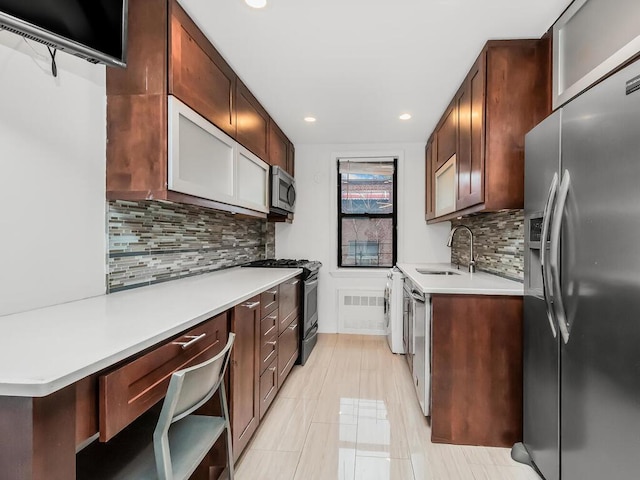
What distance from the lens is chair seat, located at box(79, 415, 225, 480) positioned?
1032 millimetres

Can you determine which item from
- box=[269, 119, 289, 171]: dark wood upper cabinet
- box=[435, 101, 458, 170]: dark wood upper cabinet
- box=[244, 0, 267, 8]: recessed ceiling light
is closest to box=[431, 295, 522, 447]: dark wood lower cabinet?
box=[435, 101, 458, 170]: dark wood upper cabinet

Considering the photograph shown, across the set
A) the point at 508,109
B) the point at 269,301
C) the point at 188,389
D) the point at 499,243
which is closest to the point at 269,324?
the point at 269,301

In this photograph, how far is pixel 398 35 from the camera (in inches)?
78.1

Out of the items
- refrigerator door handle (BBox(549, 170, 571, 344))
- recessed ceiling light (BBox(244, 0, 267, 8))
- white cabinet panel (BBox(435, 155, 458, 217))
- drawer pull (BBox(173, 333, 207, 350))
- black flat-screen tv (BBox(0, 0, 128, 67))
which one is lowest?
drawer pull (BBox(173, 333, 207, 350))

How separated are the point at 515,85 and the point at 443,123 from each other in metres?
1.18

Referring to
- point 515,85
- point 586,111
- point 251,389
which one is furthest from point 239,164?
point 586,111

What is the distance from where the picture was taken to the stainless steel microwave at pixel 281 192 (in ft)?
11.1

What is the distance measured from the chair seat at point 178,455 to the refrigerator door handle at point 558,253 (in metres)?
1.39

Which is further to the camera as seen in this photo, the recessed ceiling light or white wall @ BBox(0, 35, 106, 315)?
the recessed ceiling light

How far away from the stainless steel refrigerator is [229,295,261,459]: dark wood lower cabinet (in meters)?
1.41

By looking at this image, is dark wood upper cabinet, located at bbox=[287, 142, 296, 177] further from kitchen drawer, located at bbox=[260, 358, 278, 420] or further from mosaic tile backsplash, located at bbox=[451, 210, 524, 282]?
kitchen drawer, located at bbox=[260, 358, 278, 420]

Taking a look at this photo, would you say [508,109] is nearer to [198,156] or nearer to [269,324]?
[198,156]

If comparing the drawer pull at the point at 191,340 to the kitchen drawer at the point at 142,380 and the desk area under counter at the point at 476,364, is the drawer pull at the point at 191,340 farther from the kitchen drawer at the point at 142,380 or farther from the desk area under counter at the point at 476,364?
the desk area under counter at the point at 476,364

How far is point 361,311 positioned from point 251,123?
2.61 meters
